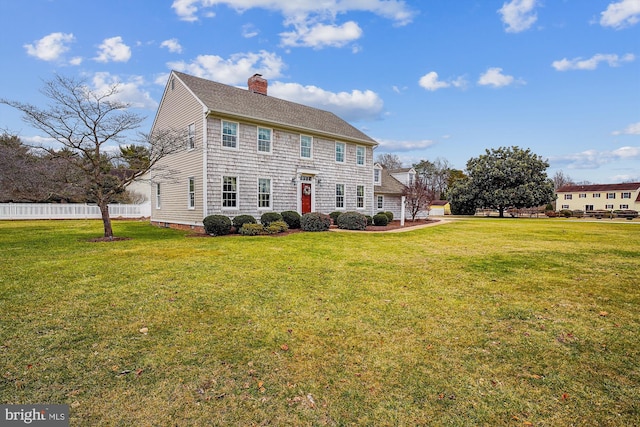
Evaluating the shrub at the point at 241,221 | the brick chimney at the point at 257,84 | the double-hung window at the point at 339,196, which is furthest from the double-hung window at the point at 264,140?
the double-hung window at the point at 339,196

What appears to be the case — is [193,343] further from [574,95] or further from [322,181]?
[574,95]

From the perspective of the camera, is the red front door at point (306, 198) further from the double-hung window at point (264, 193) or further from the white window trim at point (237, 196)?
the white window trim at point (237, 196)

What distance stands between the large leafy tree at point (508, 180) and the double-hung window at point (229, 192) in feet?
105

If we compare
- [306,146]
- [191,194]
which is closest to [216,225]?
[191,194]

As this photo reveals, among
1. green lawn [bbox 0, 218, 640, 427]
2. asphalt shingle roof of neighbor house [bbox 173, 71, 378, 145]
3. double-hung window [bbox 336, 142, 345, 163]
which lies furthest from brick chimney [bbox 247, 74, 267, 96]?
green lawn [bbox 0, 218, 640, 427]

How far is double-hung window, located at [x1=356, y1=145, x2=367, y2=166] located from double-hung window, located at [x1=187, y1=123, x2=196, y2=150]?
1075cm

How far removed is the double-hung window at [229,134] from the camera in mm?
15477

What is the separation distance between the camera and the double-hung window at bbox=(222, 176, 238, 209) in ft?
50.8

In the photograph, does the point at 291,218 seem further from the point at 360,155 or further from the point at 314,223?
the point at 360,155

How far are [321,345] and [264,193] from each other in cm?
1388

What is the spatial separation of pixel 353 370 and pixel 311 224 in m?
12.6

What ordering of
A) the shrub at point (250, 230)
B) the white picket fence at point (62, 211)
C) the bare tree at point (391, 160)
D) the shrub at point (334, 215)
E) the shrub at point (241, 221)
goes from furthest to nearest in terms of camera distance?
1. the bare tree at point (391, 160)
2. the white picket fence at point (62, 211)
3. the shrub at point (334, 215)
4. the shrub at point (241, 221)
5. the shrub at point (250, 230)

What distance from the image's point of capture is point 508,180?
36062 mm

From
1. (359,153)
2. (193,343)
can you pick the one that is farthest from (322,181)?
(193,343)
